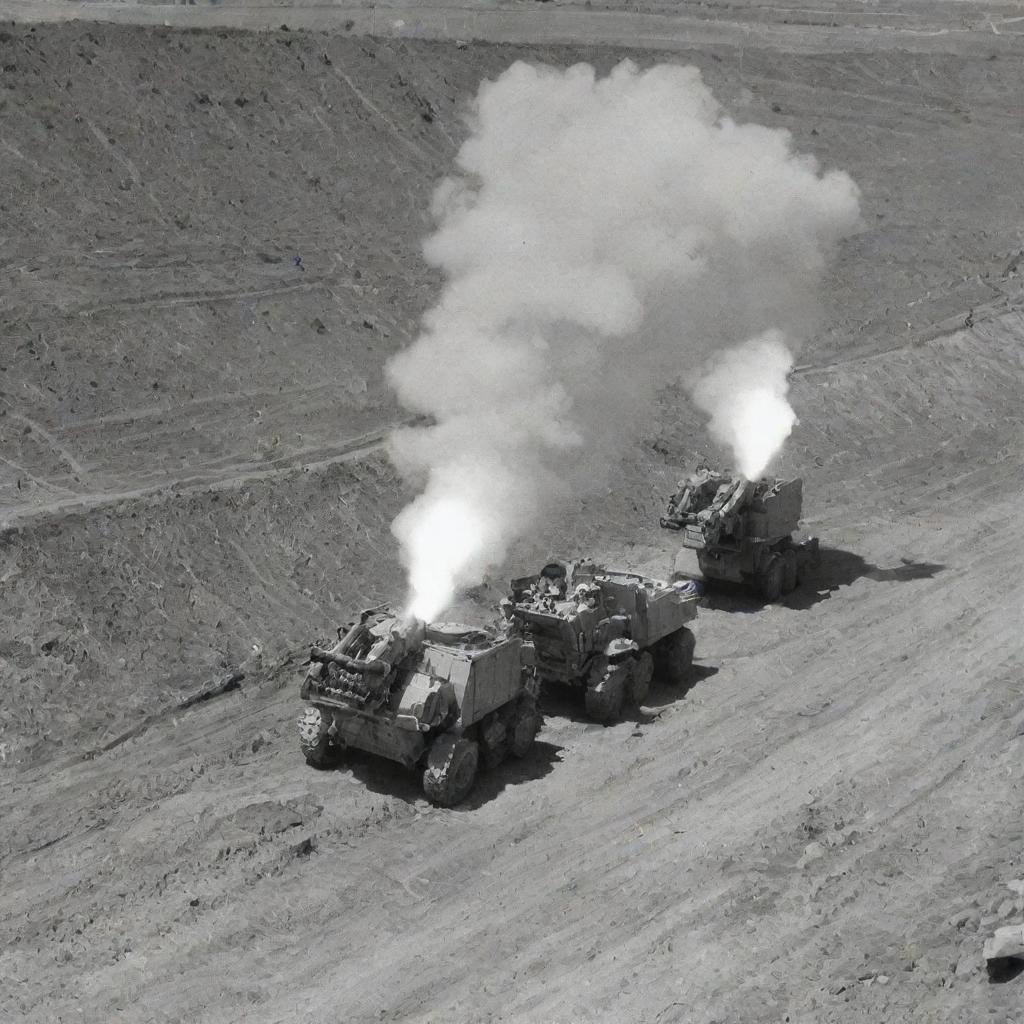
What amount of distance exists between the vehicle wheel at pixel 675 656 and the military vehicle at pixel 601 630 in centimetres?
2

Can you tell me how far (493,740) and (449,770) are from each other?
1.28 m

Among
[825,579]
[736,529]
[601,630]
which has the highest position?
[736,529]

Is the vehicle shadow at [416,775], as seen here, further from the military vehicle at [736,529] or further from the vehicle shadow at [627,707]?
→ the military vehicle at [736,529]

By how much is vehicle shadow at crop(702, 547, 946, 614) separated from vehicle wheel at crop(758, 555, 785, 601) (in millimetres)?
174

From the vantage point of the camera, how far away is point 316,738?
21.3 metres

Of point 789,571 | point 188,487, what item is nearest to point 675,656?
point 789,571

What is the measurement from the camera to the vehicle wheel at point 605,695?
23688 millimetres

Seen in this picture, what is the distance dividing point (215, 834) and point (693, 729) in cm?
774

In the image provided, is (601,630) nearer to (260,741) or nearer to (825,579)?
(260,741)

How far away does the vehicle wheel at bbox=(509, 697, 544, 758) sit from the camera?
22.1m

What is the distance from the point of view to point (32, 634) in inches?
954

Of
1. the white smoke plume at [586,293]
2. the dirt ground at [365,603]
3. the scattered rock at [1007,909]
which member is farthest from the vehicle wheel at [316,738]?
the scattered rock at [1007,909]

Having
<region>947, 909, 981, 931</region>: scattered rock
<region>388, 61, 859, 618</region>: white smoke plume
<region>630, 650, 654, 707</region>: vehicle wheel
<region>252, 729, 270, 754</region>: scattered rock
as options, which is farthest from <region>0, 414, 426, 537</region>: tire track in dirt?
<region>947, 909, 981, 931</region>: scattered rock

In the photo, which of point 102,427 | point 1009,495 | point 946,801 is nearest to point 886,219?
point 1009,495
